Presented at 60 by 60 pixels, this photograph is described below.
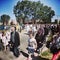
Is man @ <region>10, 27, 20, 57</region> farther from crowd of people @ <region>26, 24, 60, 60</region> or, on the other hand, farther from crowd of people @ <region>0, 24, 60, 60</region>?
crowd of people @ <region>26, 24, 60, 60</region>

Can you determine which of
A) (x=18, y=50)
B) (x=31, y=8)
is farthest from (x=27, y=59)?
(x=31, y=8)

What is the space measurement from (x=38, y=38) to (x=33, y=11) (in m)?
0.44

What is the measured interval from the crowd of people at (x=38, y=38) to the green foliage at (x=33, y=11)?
131 millimetres

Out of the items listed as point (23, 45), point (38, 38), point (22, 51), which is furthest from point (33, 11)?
point (22, 51)

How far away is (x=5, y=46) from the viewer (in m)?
8.22

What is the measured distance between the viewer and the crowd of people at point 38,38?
7.82 m

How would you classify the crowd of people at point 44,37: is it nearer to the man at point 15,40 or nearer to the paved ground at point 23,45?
the paved ground at point 23,45

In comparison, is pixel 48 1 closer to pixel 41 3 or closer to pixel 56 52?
pixel 41 3

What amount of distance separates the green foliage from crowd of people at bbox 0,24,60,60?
0.13 metres

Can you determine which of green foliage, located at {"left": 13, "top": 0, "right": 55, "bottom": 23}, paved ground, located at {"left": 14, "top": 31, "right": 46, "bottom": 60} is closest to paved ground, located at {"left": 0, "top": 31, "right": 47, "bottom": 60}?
paved ground, located at {"left": 14, "top": 31, "right": 46, "bottom": 60}

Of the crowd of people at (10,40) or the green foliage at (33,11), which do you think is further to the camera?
the crowd of people at (10,40)

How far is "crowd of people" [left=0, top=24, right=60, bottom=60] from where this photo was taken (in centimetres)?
782

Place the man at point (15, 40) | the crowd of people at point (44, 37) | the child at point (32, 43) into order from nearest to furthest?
1. the crowd of people at point (44, 37)
2. the child at point (32, 43)
3. the man at point (15, 40)

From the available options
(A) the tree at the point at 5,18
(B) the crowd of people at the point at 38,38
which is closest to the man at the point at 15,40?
(B) the crowd of people at the point at 38,38
